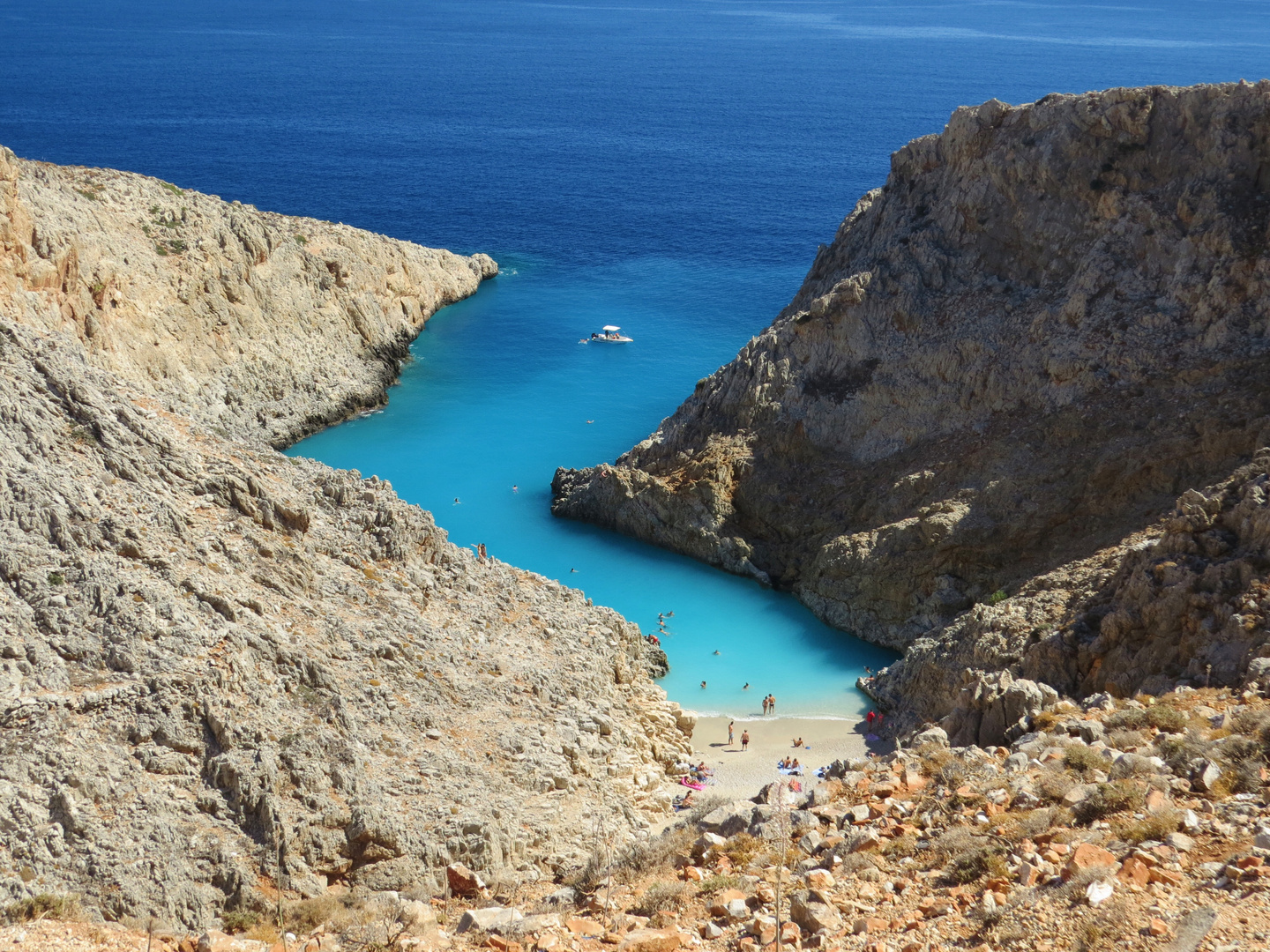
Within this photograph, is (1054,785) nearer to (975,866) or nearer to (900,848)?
(900,848)

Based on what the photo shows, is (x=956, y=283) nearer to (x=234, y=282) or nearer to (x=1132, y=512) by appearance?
(x=1132, y=512)

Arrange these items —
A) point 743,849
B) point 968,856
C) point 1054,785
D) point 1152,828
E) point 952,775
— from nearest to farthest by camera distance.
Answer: point 1152,828 → point 968,856 → point 1054,785 → point 743,849 → point 952,775

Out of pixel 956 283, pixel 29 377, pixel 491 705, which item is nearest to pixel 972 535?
pixel 956 283

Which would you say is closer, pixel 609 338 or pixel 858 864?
pixel 858 864

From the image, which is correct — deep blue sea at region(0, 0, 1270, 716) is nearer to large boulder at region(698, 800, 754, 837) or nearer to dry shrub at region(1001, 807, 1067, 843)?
large boulder at region(698, 800, 754, 837)

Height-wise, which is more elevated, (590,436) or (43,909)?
(43,909)

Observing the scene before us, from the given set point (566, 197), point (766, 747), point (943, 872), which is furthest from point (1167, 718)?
point (566, 197)
